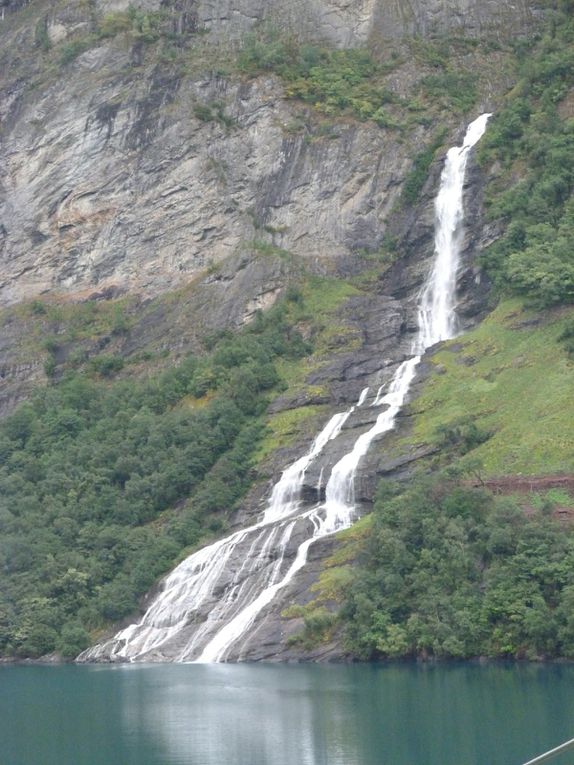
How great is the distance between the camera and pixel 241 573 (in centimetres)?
6719

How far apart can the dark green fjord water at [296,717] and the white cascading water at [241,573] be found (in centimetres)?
647

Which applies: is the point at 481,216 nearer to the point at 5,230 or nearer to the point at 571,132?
the point at 571,132

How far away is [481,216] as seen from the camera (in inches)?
3674

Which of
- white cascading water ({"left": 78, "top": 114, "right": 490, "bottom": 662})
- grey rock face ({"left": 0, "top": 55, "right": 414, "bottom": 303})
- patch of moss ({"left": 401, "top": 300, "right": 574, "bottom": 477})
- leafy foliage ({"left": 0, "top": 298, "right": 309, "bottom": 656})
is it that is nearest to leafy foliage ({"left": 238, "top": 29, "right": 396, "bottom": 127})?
grey rock face ({"left": 0, "top": 55, "right": 414, "bottom": 303})

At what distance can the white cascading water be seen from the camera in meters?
64.5

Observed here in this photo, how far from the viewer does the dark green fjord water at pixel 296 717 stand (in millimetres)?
37500

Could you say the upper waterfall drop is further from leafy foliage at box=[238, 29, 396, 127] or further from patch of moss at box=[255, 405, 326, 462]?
patch of moss at box=[255, 405, 326, 462]

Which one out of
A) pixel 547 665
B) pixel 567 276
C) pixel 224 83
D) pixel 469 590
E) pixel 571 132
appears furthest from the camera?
pixel 224 83

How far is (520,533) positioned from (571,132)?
40222 millimetres

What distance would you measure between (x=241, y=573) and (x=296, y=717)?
2389cm

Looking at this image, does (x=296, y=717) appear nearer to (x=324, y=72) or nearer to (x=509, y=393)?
(x=509, y=393)

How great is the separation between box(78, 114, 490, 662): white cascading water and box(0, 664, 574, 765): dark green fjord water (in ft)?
21.2

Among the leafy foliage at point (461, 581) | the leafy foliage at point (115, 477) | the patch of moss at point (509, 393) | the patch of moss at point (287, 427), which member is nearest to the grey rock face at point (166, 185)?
the leafy foliage at point (115, 477)

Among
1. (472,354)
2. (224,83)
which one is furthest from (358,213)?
(472,354)
